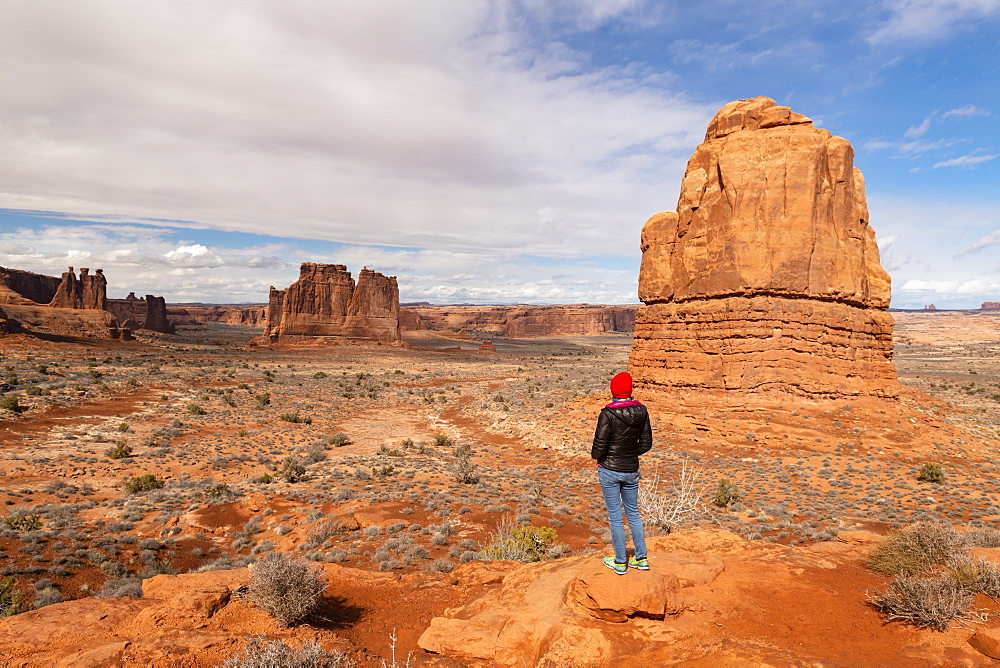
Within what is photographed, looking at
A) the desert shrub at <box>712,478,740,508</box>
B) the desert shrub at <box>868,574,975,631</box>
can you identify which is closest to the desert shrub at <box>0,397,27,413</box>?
the desert shrub at <box>712,478,740,508</box>

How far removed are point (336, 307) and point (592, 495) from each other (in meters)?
79.3

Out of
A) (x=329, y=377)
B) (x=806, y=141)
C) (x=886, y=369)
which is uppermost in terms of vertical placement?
(x=806, y=141)

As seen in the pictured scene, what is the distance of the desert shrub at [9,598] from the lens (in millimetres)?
6778

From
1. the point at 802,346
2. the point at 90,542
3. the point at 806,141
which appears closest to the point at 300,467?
the point at 90,542

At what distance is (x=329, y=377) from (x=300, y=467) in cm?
3288

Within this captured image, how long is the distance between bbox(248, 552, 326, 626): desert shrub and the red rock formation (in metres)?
104

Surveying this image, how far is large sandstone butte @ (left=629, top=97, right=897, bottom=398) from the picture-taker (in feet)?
63.9

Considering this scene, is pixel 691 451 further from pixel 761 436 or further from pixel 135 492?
pixel 135 492

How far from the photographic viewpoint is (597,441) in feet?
18.1

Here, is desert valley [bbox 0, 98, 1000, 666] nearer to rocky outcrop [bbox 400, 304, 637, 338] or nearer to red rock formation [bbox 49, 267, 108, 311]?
red rock formation [bbox 49, 267, 108, 311]

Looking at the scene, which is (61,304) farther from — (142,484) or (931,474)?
(931,474)

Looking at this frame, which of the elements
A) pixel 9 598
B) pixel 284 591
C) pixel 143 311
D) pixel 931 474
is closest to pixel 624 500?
pixel 284 591

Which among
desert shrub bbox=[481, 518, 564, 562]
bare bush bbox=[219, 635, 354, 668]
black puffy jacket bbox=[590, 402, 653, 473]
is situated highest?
black puffy jacket bbox=[590, 402, 653, 473]

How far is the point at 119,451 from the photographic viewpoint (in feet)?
56.3
